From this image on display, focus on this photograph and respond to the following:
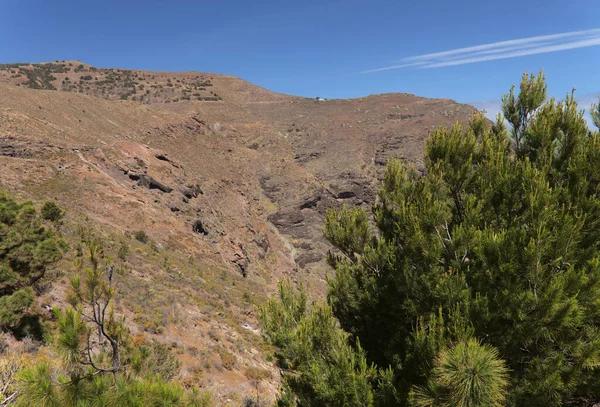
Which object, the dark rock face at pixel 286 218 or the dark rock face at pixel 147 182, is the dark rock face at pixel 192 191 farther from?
the dark rock face at pixel 286 218

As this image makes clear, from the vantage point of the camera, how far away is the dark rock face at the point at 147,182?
31719mm

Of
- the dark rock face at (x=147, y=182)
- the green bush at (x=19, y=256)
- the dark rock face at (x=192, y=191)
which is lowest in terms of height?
the green bush at (x=19, y=256)

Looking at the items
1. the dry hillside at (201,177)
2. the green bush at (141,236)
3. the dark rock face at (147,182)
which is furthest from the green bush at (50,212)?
the dark rock face at (147,182)

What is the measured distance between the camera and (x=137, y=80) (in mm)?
76188

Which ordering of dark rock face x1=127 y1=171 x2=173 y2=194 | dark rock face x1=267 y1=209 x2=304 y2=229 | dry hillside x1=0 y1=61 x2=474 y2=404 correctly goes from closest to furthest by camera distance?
dry hillside x1=0 y1=61 x2=474 y2=404, dark rock face x1=127 y1=171 x2=173 y2=194, dark rock face x1=267 y1=209 x2=304 y2=229

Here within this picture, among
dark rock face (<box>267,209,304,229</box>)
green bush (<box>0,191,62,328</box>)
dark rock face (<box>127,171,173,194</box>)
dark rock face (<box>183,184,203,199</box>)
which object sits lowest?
dark rock face (<box>267,209,304,229</box>)

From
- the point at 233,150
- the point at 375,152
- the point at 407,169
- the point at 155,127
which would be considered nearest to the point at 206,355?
the point at 407,169

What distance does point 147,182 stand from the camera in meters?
32.2

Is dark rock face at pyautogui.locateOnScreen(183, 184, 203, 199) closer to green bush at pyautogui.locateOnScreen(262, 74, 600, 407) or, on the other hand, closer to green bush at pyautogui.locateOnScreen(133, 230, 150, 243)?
green bush at pyautogui.locateOnScreen(133, 230, 150, 243)

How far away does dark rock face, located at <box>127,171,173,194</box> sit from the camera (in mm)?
31719

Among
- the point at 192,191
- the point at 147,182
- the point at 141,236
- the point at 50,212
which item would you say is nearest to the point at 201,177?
the point at 192,191

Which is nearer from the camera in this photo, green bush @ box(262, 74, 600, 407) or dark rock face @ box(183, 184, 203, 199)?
green bush @ box(262, 74, 600, 407)

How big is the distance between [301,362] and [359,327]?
239cm

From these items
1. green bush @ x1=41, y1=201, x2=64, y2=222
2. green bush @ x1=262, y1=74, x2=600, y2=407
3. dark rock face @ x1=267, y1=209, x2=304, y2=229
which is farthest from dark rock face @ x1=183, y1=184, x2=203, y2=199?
green bush @ x1=262, y1=74, x2=600, y2=407
